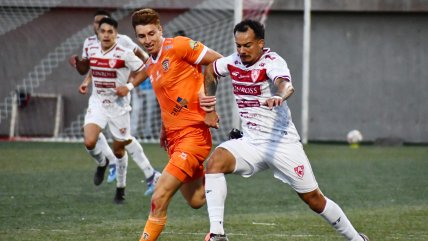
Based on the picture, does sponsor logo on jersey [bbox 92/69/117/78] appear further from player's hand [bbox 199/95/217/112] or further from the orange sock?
the orange sock

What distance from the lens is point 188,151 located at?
868cm

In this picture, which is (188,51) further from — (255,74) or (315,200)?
(315,200)

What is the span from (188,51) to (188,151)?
0.97 metres

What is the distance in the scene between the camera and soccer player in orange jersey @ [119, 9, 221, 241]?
28.8ft

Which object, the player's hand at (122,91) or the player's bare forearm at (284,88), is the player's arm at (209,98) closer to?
the player's bare forearm at (284,88)

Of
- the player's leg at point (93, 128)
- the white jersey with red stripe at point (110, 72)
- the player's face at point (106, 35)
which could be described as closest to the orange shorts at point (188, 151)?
the white jersey with red stripe at point (110, 72)

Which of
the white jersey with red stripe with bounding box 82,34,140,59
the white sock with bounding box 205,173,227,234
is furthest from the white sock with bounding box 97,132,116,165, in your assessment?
the white sock with bounding box 205,173,227,234

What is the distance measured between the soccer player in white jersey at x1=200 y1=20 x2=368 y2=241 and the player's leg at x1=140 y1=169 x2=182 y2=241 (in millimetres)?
317

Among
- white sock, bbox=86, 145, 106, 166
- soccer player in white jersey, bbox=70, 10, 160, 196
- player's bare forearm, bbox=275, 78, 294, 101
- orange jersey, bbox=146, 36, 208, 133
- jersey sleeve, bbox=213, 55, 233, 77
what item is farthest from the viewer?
white sock, bbox=86, 145, 106, 166

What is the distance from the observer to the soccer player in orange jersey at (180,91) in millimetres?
8781

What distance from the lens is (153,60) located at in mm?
9062

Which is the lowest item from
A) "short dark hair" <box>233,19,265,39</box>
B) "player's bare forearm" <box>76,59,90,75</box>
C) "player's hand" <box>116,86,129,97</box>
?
"player's hand" <box>116,86,129,97</box>

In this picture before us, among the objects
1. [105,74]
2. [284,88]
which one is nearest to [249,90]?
[284,88]

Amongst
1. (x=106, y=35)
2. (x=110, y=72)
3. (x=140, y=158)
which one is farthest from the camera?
(x=140, y=158)
